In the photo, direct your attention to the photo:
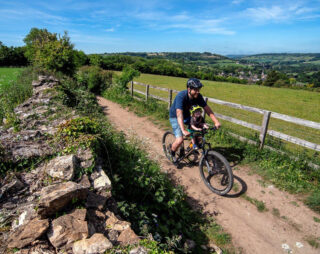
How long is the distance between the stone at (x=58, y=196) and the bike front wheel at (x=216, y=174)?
292 centimetres

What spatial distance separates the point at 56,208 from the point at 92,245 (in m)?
0.61

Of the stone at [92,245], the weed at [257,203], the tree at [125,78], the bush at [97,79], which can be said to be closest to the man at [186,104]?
the weed at [257,203]

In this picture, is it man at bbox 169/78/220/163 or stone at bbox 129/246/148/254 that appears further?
man at bbox 169/78/220/163

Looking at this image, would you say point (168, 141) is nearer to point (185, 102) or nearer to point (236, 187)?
point (185, 102)

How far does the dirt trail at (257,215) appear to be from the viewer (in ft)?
11.0

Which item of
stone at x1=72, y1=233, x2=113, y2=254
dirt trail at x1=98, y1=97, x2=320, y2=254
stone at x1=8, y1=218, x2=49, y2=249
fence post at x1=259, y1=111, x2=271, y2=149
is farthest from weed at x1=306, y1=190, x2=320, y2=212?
Result: stone at x1=8, y1=218, x2=49, y2=249

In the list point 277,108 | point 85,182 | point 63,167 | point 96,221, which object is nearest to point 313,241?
point 96,221

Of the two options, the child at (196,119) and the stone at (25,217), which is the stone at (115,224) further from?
the child at (196,119)

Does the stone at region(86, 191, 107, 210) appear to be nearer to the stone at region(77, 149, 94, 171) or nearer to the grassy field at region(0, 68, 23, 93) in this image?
the stone at region(77, 149, 94, 171)

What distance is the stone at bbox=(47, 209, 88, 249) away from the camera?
1.85 m

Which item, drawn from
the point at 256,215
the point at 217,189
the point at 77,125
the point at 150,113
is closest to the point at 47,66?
the point at 150,113

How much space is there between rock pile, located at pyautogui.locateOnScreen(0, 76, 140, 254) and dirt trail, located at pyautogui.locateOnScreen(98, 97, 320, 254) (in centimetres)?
190

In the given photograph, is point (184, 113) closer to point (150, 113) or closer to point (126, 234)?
point (126, 234)

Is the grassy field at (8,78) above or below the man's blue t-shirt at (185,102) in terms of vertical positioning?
below
